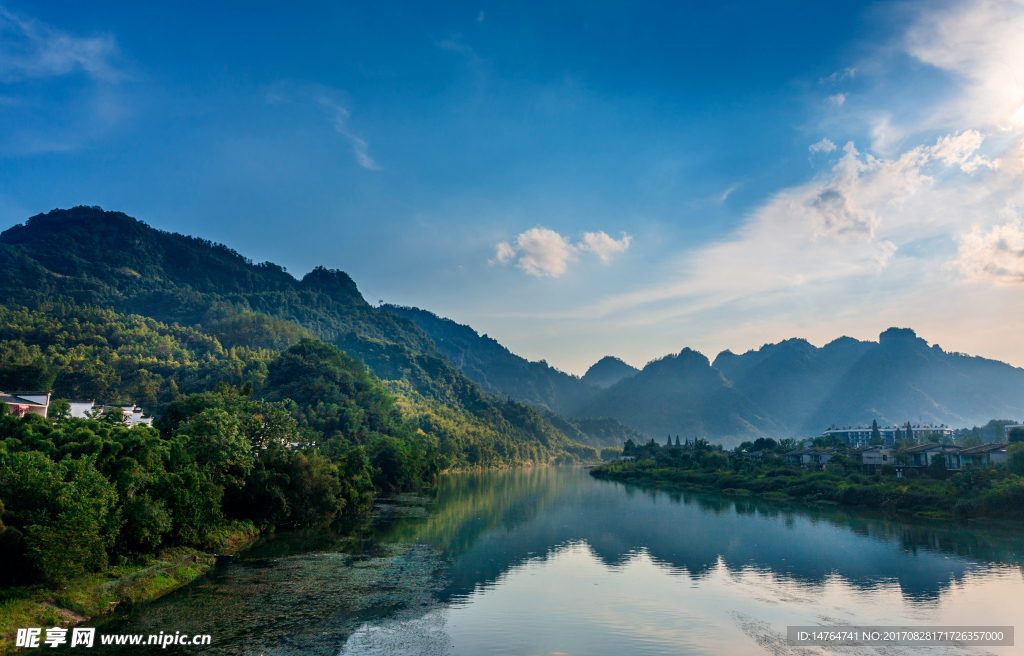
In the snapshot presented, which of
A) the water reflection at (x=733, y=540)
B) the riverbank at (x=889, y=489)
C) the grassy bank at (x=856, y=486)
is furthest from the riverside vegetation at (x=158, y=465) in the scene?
the riverbank at (x=889, y=489)

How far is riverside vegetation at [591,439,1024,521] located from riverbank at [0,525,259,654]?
53.5m

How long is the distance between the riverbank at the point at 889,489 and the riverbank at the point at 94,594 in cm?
5329

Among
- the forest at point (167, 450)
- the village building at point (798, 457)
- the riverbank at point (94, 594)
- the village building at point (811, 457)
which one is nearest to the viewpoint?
the riverbank at point (94, 594)

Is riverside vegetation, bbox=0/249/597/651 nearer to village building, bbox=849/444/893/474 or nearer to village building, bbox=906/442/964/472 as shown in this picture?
village building, bbox=849/444/893/474

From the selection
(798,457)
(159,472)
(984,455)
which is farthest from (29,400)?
(798,457)

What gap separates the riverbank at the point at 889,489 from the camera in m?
41.5

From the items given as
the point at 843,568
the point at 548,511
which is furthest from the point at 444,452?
the point at 843,568

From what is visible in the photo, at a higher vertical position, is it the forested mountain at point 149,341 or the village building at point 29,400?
the forested mountain at point 149,341

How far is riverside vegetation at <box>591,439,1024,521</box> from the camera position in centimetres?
4238

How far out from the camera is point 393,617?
19531 mm

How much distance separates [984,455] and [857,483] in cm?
1231

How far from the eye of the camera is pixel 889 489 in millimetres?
51719

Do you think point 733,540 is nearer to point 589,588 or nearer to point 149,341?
point 589,588

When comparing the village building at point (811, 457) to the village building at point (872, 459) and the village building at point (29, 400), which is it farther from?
the village building at point (29, 400)
